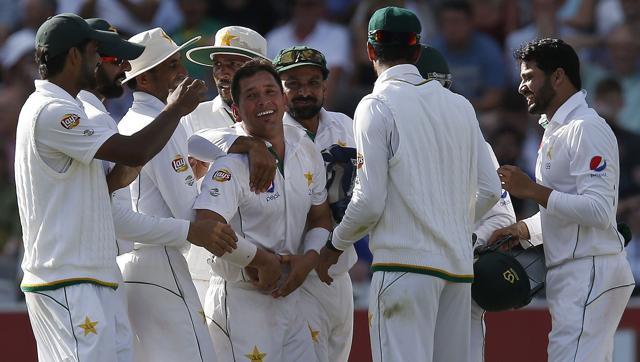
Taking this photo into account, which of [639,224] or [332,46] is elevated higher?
[332,46]

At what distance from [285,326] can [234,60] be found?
5.26 ft

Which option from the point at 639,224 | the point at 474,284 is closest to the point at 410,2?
the point at 639,224

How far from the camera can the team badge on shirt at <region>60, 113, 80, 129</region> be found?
5.39 meters

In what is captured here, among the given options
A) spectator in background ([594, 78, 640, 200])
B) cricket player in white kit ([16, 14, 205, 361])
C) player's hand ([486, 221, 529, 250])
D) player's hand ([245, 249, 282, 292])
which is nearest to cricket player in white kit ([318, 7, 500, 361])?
player's hand ([245, 249, 282, 292])

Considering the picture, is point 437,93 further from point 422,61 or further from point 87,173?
point 87,173

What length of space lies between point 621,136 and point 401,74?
5.63 meters

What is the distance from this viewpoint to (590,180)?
20.0 feet

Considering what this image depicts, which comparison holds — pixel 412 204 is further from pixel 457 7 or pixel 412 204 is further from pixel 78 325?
pixel 457 7

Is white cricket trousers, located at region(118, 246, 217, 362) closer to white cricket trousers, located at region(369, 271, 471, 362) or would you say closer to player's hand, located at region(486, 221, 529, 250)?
white cricket trousers, located at region(369, 271, 471, 362)

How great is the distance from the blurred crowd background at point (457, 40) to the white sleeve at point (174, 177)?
4.92 m

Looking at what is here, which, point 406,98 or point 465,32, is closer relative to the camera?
point 406,98

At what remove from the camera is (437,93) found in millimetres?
5926

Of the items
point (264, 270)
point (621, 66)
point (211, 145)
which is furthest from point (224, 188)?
point (621, 66)

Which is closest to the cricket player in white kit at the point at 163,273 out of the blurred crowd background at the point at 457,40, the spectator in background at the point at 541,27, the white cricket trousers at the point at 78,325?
the white cricket trousers at the point at 78,325
